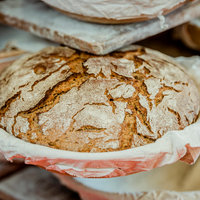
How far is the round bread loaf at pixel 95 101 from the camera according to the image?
700 millimetres

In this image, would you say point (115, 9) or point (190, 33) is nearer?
point (115, 9)

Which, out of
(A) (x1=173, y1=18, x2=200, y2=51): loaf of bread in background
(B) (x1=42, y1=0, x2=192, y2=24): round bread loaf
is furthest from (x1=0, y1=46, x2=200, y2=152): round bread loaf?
(A) (x1=173, y1=18, x2=200, y2=51): loaf of bread in background

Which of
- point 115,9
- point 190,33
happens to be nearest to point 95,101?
point 115,9

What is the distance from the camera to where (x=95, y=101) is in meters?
0.72

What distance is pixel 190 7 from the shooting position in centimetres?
97

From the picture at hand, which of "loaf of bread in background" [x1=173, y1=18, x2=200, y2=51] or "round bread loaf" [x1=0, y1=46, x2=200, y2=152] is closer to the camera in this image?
"round bread loaf" [x1=0, y1=46, x2=200, y2=152]

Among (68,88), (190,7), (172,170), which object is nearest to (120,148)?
(68,88)

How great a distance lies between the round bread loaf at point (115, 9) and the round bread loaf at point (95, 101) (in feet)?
0.39

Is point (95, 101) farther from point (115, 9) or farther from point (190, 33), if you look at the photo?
point (190, 33)

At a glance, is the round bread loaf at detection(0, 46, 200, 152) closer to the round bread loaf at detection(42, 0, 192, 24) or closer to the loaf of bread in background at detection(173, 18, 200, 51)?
the round bread loaf at detection(42, 0, 192, 24)

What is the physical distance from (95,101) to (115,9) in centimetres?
28

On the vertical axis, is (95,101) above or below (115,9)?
below

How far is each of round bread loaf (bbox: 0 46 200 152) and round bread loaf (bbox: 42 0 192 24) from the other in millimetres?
117

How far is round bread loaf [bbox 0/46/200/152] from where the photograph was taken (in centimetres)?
70
